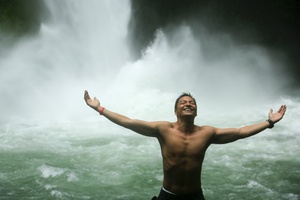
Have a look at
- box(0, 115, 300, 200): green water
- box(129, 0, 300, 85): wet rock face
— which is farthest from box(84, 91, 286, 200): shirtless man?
box(129, 0, 300, 85): wet rock face

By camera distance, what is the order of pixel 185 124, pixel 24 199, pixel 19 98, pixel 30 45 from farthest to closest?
pixel 30 45 → pixel 19 98 → pixel 24 199 → pixel 185 124

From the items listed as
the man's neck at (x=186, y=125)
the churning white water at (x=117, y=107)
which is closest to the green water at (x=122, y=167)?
the churning white water at (x=117, y=107)

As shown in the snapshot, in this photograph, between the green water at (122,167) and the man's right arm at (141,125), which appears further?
the green water at (122,167)

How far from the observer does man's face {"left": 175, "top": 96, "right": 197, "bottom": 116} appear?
293cm

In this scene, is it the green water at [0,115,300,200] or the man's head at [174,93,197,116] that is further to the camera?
the green water at [0,115,300,200]

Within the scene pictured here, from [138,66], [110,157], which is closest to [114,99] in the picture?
[138,66]

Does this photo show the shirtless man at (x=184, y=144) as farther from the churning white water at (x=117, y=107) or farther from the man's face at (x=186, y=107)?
the churning white water at (x=117, y=107)

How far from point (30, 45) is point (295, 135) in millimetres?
15247

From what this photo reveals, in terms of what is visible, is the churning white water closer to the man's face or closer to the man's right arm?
the man's right arm

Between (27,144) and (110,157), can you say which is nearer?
(110,157)

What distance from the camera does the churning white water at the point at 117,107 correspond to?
232 inches

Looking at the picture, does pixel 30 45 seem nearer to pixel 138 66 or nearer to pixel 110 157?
pixel 138 66

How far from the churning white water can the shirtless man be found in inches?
102

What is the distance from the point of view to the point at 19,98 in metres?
15.1
